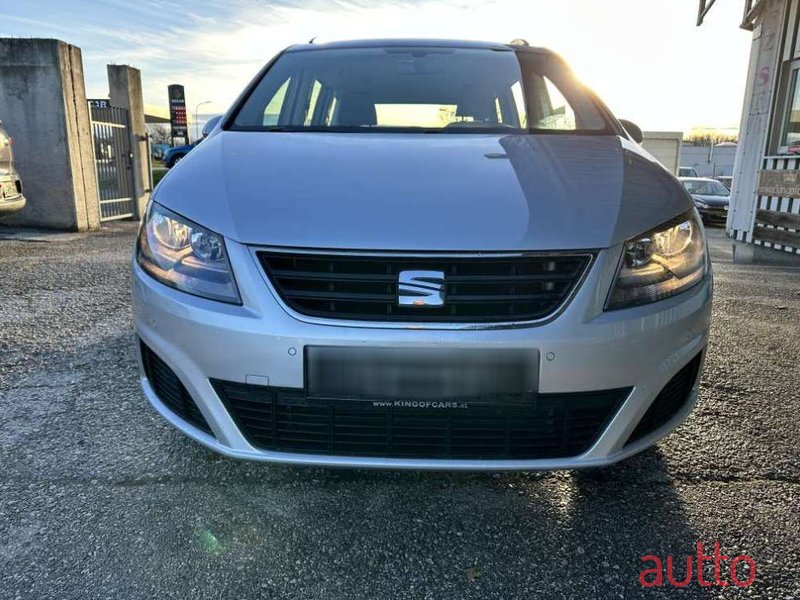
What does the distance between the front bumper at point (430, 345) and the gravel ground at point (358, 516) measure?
330mm

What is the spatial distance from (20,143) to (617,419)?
29.4ft

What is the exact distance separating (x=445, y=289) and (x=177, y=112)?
57.1 feet

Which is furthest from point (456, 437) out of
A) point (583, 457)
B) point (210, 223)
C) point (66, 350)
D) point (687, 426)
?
point (66, 350)

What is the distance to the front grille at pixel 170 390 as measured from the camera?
1.80m

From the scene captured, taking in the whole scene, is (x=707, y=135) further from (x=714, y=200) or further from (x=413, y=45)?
(x=413, y=45)

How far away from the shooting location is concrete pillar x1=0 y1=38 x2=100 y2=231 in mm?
7906

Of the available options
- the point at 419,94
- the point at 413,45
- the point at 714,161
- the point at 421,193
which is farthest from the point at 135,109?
the point at 714,161

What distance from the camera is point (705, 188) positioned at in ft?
53.6

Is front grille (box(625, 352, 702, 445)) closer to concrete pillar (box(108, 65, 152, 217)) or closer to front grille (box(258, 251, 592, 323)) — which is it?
front grille (box(258, 251, 592, 323))

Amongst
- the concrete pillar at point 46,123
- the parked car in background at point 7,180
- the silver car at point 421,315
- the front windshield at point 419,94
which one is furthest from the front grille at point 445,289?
the concrete pillar at point 46,123

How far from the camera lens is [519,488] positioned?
2.15 metres

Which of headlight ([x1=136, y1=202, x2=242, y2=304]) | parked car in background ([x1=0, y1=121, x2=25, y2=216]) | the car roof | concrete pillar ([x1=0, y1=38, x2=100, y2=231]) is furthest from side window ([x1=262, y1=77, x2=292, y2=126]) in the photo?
concrete pillar ([x1=0, y1=38, x2=100, y2=231])

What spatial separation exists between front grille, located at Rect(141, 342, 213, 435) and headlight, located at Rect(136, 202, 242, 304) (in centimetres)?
27

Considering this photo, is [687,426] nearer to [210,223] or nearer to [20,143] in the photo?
[210,223]
